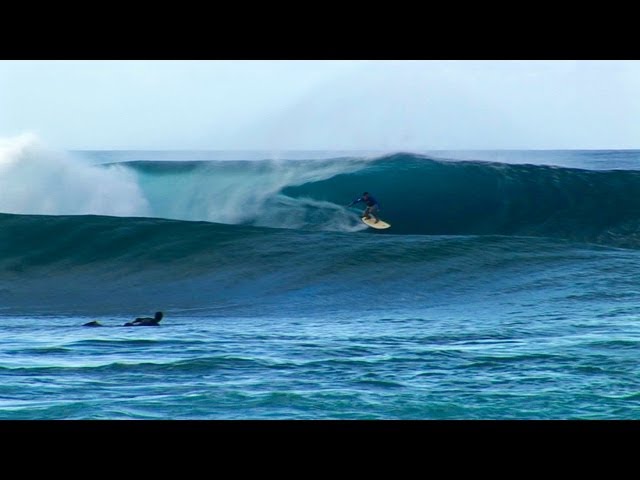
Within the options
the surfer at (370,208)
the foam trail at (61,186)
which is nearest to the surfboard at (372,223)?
the surfer at (370,208)

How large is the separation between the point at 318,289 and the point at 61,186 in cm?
912

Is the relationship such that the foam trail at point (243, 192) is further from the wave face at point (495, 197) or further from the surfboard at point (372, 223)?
the wave face at point (495, 197)

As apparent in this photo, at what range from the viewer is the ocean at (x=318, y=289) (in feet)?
28.7

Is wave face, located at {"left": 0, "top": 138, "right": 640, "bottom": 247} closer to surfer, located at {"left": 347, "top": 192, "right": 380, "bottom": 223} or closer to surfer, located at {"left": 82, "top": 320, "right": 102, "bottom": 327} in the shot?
surfer, located at {"left": 347, "top": 192, "right": 380, "bottom": 223}

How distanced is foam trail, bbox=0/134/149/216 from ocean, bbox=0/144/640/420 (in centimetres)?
5

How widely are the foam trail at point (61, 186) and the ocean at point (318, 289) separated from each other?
46mm

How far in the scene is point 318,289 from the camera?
1484cm

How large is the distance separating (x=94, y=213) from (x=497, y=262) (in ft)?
28.7

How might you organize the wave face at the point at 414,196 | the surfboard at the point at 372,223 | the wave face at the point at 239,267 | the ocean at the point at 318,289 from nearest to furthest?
the ocean at the point at 318,289 < the wave face at the point at 239,267 < the surfboard at the point at 372,223 < the wave face at the point at 414,196

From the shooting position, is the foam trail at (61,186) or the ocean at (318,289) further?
the foam trail at (61,186)

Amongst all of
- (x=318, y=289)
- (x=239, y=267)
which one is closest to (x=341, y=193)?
(x=239, y=267)

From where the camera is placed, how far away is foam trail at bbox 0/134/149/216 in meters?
21.4

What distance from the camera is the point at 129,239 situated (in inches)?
703
